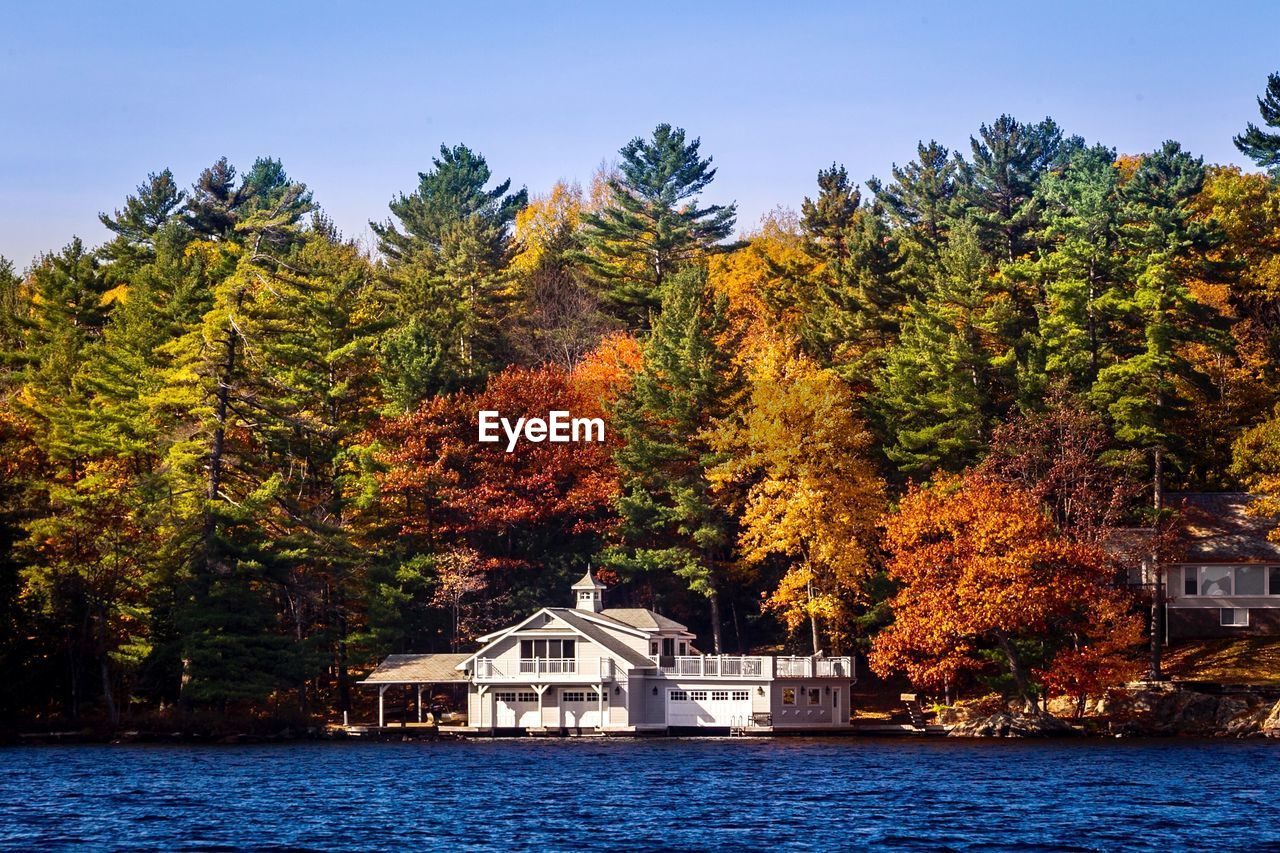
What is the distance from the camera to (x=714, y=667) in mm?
Answer: 80562

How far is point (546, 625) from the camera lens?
264ft

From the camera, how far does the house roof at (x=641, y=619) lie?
269ft

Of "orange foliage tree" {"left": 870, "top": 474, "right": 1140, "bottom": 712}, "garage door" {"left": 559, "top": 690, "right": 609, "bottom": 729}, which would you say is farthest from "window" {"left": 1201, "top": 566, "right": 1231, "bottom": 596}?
"garage door" {"left": 559, "top": 690, "right": 609, "bottom": 729}

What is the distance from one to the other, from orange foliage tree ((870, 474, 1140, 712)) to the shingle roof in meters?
10.8

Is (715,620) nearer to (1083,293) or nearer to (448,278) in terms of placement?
(1083,293)

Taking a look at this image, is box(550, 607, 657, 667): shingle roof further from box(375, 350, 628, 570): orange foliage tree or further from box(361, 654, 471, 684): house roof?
box(375, 350, 628, 570): orange foliage tree

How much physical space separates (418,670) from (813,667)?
17.4 metres

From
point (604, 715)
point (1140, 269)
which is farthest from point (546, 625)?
point (1140, 269)

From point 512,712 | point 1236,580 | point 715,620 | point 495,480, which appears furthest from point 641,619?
point 1236,580

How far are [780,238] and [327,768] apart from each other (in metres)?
79.6

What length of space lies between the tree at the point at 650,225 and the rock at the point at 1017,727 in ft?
123

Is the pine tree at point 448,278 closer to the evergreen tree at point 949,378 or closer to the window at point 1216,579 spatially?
the evergreen tree at point 949,378

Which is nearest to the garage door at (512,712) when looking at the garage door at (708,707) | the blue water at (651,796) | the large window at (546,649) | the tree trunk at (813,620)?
the large window at (546,649)

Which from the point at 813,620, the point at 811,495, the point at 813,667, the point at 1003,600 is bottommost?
the point at 813,667
